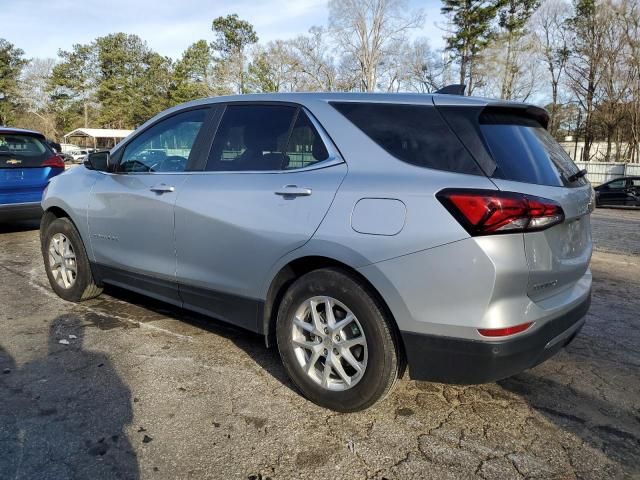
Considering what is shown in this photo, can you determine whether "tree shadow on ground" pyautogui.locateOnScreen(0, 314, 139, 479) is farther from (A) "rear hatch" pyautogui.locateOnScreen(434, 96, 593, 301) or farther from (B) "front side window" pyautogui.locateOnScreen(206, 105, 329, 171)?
(A) "rear hatch" pyautogui.locateOnScreen(434, 96, 593, 301)

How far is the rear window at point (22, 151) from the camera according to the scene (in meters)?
7.59

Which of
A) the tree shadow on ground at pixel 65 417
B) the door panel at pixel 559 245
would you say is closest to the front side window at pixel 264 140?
the door panel at pixel 559 245

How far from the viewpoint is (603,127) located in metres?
39.8

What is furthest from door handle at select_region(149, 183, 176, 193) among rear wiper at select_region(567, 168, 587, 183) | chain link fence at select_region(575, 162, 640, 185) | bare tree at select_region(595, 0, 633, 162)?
bare tree at select_region(595, 0, 633, 162)

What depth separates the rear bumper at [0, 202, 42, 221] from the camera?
7.53m

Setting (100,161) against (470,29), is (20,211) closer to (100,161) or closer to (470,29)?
(100,161)

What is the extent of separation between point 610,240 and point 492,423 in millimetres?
8319

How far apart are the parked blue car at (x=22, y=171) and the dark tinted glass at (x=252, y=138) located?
5428mm

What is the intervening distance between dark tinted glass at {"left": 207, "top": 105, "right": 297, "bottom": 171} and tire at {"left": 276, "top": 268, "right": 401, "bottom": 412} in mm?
811

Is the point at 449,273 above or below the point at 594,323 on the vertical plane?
above

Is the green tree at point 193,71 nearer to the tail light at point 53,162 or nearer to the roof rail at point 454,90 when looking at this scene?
the tail light at point 53,162

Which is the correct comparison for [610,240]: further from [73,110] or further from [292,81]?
[73,110]

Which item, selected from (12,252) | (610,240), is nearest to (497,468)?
(12,252)

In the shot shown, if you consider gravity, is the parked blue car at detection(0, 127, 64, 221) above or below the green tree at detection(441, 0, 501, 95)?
below
